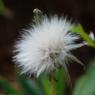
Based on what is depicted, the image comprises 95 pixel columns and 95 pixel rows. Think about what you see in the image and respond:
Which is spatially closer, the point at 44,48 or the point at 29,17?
the point at 44,48

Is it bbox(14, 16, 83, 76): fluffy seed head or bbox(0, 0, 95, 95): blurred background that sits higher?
bbox(0, 0, 95, 95): blurred background

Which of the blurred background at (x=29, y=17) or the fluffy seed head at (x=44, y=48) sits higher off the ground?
the blurred background at (x=29, y=17)

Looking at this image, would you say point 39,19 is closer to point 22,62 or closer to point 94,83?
point 22,62

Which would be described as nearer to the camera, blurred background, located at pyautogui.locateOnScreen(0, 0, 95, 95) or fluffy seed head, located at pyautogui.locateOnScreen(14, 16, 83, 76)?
fluffy seed head, located at pyautogui.locateOnScreen(14, 16, 83, 76)

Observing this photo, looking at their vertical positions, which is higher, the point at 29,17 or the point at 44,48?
the point at 29,17

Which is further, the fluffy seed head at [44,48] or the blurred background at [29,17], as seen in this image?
the blurred background at [29,17]
